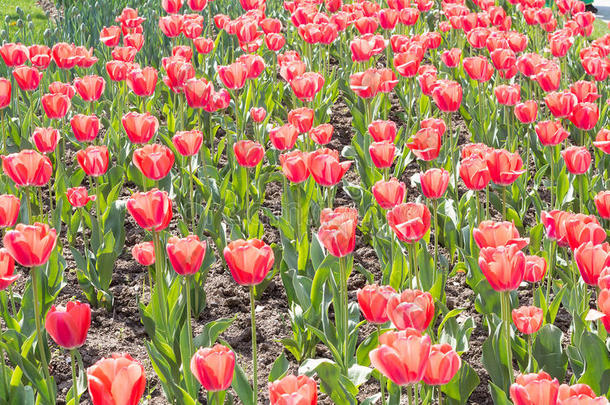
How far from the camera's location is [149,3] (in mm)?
6805

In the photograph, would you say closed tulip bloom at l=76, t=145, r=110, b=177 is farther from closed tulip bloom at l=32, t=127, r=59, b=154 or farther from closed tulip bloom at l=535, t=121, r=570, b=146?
closed tulip bloom at l=535, t=121, r=570, b=146

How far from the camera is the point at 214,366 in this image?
1.88m

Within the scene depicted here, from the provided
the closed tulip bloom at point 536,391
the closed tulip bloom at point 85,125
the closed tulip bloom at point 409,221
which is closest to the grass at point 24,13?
the closed tulip bloom at point 85,125

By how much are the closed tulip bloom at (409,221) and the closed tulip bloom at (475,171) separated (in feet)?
1.48

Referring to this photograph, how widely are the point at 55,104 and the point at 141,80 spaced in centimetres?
37

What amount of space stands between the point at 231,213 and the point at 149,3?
355 cm

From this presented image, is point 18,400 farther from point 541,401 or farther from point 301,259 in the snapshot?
point 541,401

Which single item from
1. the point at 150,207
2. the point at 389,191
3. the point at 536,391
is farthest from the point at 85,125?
the point at 536,391

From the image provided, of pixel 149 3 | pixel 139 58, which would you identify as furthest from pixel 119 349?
pixel 149 3

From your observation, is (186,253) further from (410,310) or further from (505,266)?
(505,266)

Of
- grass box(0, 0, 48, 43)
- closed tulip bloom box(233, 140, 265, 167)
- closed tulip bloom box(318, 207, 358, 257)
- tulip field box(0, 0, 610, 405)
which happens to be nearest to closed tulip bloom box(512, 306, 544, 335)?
tulip field box(0, 0, 610, 405)

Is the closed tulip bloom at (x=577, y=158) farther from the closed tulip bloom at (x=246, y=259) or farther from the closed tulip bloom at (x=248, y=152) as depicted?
the closed tulip bloom at (x=246, y=259)

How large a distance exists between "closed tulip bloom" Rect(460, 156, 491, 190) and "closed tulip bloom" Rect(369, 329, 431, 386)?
1.18m

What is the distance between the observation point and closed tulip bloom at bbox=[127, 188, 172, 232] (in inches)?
94.4
